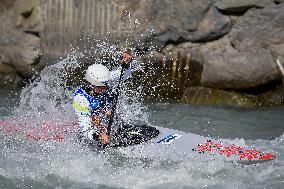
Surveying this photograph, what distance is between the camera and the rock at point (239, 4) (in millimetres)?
12164

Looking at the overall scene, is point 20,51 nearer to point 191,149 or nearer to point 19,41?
point 19,41

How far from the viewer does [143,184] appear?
6801mm

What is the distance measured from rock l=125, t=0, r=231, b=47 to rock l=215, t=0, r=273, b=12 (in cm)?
20

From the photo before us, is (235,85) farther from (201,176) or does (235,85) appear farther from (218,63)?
(201,176)

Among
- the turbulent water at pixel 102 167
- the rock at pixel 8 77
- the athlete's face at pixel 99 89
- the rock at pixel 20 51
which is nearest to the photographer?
the turbulent water at pixel 102 167

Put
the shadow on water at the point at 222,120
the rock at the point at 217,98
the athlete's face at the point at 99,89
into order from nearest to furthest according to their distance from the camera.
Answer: the athlete's face at the point at 99,89
the shadow on water at the point at 222,120
the rock at the point at 217,98

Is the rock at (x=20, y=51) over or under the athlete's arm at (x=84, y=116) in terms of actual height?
under

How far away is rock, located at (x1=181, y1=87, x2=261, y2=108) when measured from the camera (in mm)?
11938

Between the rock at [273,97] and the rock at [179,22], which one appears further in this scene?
the rock at [179,22]

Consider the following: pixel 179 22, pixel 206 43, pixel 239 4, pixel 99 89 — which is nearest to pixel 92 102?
pixel 99 89

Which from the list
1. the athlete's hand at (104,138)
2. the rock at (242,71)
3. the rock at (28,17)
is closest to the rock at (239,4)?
the rock at (242,71)

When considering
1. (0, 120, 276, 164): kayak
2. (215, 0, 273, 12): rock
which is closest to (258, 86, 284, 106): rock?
(215, 0, 273, 12): rock

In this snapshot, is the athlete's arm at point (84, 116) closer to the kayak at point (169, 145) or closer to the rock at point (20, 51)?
the kayak at point (169, 145)

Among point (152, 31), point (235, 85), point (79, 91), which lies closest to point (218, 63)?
point (235, 85)
